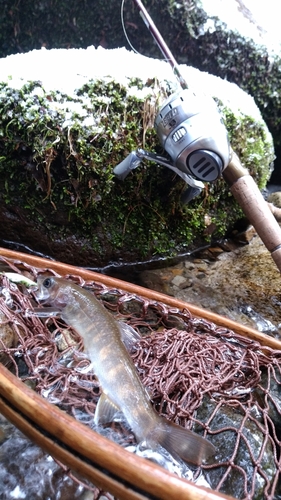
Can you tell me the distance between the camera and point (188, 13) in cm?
391

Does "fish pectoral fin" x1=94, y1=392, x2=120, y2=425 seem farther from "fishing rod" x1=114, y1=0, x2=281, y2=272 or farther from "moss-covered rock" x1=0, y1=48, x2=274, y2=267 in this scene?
"moss-covered rock" x1=0, y1=48, x2=274, y2=267

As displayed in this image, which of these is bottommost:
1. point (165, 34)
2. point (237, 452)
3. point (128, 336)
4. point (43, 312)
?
point (237, 452)

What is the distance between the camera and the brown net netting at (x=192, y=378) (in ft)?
4.53

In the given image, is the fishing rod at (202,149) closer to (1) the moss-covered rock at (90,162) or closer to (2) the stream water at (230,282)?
(1) the moss-covered rock at (90,162)

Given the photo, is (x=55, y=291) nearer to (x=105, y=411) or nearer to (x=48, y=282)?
(x=48, y=282)

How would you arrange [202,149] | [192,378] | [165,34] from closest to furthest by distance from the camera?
[192,378], [202,149], [165,34]

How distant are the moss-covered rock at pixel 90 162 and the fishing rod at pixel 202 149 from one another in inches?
13.4

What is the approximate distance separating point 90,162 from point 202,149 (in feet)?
2.57

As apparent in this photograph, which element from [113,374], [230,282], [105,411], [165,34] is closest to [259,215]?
[230,282]

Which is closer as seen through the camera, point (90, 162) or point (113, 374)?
point (113, 374)

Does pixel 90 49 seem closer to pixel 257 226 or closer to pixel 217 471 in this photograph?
pixel 257 226

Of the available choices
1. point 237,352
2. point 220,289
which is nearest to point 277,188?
point 220,289

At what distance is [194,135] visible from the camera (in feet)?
6.66

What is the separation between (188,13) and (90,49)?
1.51 m
